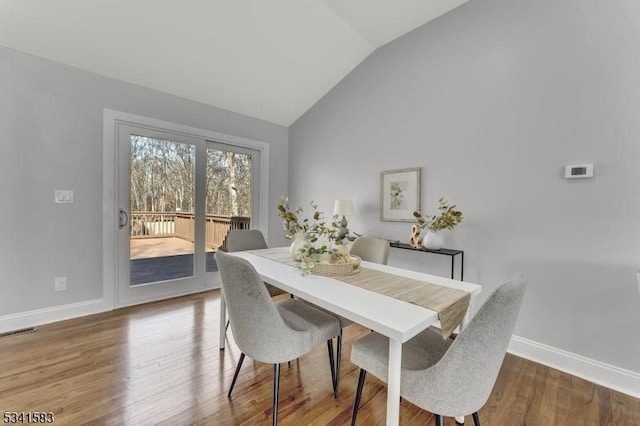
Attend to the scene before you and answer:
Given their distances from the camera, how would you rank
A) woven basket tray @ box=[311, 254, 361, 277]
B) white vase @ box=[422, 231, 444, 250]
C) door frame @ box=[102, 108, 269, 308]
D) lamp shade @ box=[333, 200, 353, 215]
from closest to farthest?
1. woven basket tray @ box=[311, 254, 361, 277]
2. white vase @ box=[422, 231, 444, 250]
3. door frame @ box=[102, 108, 269, 308]
4. lamp shade @ box=[333, 200, 353, 215]

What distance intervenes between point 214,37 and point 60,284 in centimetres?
278

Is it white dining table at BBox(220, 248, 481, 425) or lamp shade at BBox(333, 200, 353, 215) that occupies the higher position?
lamp shade at BBox(333, 200, 353, 215)

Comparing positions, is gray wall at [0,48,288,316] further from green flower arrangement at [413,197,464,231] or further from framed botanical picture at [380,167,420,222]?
green flower arrangement at [413,197,464,231]

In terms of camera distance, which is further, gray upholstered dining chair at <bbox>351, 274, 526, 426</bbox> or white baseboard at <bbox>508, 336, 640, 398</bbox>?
white baseboard at <bbox>508, 336, 640, 398</bbox>

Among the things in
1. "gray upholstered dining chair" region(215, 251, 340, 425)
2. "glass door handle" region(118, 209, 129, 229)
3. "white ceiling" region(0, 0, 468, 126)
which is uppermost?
"white ceiling" region(0, 0, 468, 126)

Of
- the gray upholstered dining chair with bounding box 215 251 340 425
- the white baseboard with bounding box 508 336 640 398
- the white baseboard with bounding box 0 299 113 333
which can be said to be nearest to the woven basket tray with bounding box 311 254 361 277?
the gray upholstered dining chair with bounding box 215 251 340 425

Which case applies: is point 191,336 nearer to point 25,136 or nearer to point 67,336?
point 67,336

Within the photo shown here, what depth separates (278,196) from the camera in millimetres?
4246

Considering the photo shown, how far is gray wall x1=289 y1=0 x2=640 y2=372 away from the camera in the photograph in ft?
5.94

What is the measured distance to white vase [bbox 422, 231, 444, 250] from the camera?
2.48 m

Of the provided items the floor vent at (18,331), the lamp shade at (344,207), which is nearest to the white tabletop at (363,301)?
the lamp shade at (344,207)

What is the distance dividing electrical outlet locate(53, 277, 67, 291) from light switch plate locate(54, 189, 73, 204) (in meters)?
0.72

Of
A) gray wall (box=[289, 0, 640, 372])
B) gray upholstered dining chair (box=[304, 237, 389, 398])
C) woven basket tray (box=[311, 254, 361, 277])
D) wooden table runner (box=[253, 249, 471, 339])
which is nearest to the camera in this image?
wooden table runner (box=[253, 249, 471, 339])

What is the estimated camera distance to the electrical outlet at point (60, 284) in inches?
101
